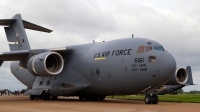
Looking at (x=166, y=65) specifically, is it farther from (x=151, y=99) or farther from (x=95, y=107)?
(x=95, y=107)

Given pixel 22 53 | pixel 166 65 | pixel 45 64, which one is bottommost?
pixel 166 65

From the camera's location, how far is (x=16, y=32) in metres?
23.6

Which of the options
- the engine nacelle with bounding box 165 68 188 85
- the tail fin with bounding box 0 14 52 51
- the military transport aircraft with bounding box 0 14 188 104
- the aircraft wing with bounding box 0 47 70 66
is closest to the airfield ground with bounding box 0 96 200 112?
the military transport aircraft with bounding box 0 14 188 104

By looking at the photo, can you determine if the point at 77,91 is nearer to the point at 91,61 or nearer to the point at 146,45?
the point at 91,61

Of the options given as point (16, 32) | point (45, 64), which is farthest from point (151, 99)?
point (16, 32)

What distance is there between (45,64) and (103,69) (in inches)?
133

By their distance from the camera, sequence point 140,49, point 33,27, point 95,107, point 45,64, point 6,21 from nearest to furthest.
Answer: point 95,107, point 140,49, point 45,64, point 6,21, point 33,27

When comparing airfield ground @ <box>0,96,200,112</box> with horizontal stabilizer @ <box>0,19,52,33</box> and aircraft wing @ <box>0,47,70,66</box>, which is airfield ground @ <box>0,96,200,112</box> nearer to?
aircraft wing @ <box>0,47,70,66</box>

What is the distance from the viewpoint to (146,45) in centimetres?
1593

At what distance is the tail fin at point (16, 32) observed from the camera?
2345cm

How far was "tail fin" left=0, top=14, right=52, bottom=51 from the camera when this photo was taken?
23453 mm

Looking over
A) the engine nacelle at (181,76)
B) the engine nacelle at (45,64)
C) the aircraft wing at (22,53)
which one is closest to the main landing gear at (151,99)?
the engine nacelle at (181,76)

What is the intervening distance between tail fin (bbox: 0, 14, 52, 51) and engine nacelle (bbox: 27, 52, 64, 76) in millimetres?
5875

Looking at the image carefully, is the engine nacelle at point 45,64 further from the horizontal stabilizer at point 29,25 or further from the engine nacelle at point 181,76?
the engine nacelle at point 181,76
